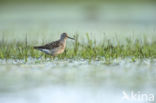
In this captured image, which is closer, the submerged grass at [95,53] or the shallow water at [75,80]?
the shallow water at [75,80]

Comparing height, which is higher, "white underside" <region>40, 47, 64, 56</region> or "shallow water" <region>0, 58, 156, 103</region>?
"white underside" <region>40, 47, 64, 56</region>

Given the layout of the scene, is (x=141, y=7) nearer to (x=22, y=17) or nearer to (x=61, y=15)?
(x=61, y=15)

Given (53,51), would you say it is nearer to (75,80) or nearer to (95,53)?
(95,53)

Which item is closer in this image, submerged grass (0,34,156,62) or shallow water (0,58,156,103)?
shallow water (0,58,156,103)

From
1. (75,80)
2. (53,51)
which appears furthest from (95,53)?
(75,80)

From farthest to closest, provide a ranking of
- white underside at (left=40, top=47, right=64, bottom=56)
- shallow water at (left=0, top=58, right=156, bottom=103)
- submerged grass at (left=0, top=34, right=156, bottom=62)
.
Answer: white underside at (left=40, top=47, right=64, bottom=56), submerged grass at (left=0, top=34, right=156, bottom=62), shallow water at (left=0, top=58, right=156, bottom=103)

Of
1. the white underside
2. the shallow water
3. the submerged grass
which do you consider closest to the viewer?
the shallow water

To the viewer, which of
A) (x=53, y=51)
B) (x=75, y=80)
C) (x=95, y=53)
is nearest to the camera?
(x=75, y=80)

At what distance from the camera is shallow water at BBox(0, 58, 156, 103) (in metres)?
7.01

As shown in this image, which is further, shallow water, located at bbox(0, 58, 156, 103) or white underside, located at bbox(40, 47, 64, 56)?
white underside, located at bbox(40, 47, 64, 56)

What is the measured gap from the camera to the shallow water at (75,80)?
701cm

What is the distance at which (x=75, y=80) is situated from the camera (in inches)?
319

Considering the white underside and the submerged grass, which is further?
the white underside

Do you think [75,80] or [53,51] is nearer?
[75,80]
